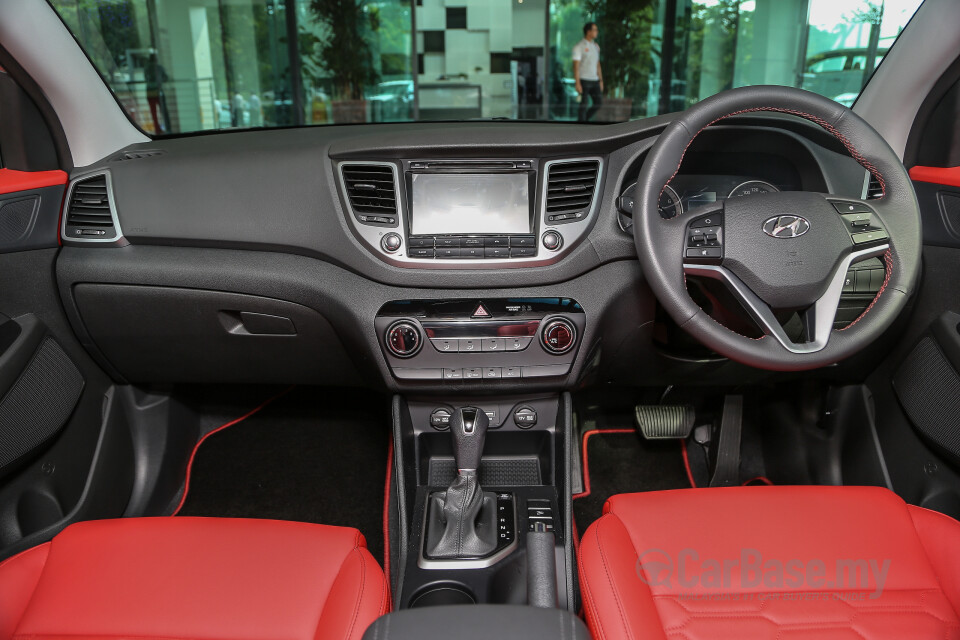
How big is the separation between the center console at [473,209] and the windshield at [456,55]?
16.6 feet

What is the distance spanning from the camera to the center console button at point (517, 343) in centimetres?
164

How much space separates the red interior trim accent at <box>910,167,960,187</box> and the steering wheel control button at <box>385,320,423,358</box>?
48.2 inches

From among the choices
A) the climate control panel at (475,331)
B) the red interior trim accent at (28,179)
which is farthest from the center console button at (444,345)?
the red interior trim accent at (28,179)

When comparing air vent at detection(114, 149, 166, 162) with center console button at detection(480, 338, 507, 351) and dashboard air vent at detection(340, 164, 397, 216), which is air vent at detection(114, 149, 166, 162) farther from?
center console button at detection(480, 338, 507, 351)

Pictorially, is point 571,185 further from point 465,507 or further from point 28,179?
point 28,179

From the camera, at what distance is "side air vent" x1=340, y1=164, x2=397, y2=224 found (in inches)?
61.5

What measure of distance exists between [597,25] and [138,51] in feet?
13.8

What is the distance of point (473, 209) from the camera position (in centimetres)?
157

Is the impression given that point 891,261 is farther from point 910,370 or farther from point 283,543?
point 283,543

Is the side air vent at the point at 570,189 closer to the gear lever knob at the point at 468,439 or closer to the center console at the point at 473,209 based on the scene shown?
the center console at the point at 473,209

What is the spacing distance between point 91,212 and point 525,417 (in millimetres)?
1248

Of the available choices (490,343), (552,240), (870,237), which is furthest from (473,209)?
(870,237)

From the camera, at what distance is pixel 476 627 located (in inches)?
33.7

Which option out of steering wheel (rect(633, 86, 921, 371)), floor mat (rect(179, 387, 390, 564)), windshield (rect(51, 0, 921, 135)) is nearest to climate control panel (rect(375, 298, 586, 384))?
steering wheel (rect(633, 86, 921, 371))
